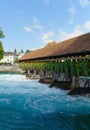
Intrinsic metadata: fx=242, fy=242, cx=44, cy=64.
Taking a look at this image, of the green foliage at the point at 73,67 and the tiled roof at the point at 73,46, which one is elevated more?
the tiled roof at the point at 73,46

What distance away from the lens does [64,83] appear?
64.8ft

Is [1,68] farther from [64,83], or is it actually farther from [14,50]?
[14,50]

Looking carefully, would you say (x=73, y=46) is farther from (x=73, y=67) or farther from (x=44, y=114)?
(x=44, y=114)

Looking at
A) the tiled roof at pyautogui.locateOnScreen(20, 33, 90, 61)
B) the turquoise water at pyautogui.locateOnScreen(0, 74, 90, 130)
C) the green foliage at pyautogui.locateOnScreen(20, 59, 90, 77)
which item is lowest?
the turquoise water at pyautogui.locateOnScreen(0, 74, 90, 130)

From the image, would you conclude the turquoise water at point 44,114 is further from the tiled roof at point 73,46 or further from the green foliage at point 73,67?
the tiled roof at point 73,46

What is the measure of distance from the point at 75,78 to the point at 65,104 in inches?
172

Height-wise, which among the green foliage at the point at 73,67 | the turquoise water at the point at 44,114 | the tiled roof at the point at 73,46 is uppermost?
the tiled roof at the point at 73,46

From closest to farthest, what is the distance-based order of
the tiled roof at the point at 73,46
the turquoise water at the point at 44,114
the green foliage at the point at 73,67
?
the turquoise water at the point at 44,114, the green foliage at the point at 73,67, the tiled roof at the point at 73,46

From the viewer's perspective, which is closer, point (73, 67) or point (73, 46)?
point (73, 67)

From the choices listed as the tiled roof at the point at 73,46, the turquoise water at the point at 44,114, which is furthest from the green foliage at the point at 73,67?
the turquoise water at the point at 44,114

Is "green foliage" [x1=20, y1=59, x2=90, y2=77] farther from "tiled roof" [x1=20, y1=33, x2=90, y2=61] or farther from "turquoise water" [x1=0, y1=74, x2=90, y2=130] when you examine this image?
"turquoise water" [x1=0, y1=74, x2=90, y2=130]

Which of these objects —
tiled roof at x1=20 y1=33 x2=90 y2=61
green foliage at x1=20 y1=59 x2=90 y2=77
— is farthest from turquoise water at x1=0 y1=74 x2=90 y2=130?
tiled roof at x1=20 y1=33 x2=90 y2=61

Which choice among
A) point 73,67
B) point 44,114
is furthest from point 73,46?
point 44,114

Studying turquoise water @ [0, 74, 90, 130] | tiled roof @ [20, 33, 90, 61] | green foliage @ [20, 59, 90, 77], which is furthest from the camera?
tiled roof @ [20, 33, 90, 61]
